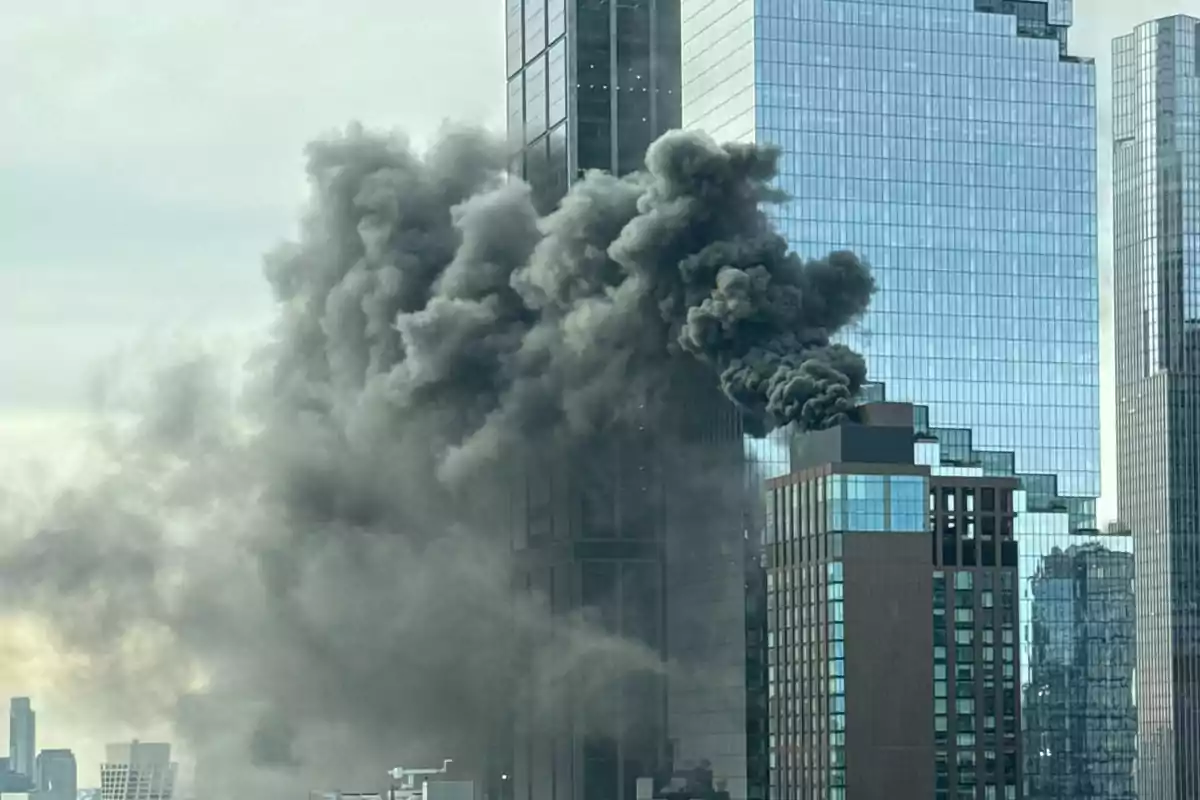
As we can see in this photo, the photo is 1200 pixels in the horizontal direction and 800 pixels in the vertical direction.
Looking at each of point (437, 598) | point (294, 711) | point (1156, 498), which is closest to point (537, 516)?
point (437, 598)

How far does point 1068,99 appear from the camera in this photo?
4867 inches

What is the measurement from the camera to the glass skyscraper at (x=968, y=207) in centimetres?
11994

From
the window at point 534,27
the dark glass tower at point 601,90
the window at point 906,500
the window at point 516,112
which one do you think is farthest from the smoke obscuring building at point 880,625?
the window at point 534,27

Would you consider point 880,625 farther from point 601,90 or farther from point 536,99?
point 536,99

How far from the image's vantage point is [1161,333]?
501ft

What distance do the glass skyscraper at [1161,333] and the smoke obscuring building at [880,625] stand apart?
4937 cm

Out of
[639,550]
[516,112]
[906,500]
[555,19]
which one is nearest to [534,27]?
[516,112]

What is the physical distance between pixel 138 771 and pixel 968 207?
83.9 metres

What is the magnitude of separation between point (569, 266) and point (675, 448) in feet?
37.0

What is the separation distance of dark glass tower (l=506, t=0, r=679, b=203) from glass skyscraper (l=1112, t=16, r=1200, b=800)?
37.9 meters

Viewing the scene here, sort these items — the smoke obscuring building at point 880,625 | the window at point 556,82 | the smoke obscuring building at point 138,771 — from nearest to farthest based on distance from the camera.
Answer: the smoke obscuring building at point 880,625 < the window at point 556,82 < the smoke obscuring building at point 138,771

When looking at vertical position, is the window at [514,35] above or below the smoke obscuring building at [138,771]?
above

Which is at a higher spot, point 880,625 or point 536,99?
point 536,99

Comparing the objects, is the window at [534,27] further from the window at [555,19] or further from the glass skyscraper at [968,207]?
the glass skyscraper at [968,207]
